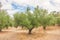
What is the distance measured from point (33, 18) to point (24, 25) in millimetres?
2083

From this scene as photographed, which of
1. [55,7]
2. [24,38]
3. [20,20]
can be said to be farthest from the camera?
[55,7]

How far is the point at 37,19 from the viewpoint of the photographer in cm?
3556

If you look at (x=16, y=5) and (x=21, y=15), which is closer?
(x=21, y=15)

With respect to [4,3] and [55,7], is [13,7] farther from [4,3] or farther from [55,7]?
[55,7]

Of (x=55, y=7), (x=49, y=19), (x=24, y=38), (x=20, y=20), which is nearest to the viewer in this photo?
(x=24, y=38)

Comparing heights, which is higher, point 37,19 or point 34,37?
point 37,19

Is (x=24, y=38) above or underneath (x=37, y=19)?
underneath

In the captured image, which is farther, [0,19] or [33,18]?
[0,19]

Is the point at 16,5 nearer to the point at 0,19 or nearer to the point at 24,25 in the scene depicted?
the point at 0,19

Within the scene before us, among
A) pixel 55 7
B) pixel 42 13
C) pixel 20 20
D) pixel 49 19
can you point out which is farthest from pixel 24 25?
pixel 55 7

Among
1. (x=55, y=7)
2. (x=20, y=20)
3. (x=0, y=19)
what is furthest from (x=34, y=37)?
(x=55, y=7)

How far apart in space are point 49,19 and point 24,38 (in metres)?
8.91

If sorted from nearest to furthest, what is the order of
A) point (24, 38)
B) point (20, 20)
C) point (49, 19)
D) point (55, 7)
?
point (24, 38) < point (20, 20) < point (49, 19) < point (55, 7)

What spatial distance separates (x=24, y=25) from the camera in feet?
117
